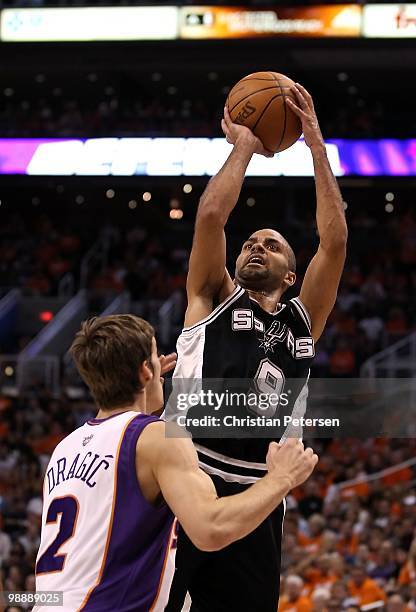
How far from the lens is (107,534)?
9.36 ft

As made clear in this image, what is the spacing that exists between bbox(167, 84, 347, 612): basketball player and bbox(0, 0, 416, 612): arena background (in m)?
7.26

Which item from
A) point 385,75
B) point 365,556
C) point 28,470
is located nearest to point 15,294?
point 28,470

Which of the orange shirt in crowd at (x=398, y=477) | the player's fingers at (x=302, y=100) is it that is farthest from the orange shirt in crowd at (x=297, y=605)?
the player's fingers at (x=302, y=100)

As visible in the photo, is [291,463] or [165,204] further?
[165,204]

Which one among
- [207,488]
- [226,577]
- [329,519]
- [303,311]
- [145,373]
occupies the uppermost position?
[329,519]

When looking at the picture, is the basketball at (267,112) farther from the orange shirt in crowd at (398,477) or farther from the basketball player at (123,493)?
the orange shirt in crowd at (398,477)

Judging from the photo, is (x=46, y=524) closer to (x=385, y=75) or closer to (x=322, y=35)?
(x=322, y=35)

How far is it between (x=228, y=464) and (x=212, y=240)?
822 millimetres

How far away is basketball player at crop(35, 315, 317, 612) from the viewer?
108 inches

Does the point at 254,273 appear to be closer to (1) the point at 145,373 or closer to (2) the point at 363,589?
(1) the point at 145,373

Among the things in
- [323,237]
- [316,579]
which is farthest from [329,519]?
[323,237]

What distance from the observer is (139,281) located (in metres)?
18.5

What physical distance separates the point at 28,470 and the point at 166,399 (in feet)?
31.5

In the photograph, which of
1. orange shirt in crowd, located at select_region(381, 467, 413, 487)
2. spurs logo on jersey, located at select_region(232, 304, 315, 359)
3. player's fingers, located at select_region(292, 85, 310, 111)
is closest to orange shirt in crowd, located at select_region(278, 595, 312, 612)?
orange shirt in crowd, located at select_region(381, 467, 413, 487)
